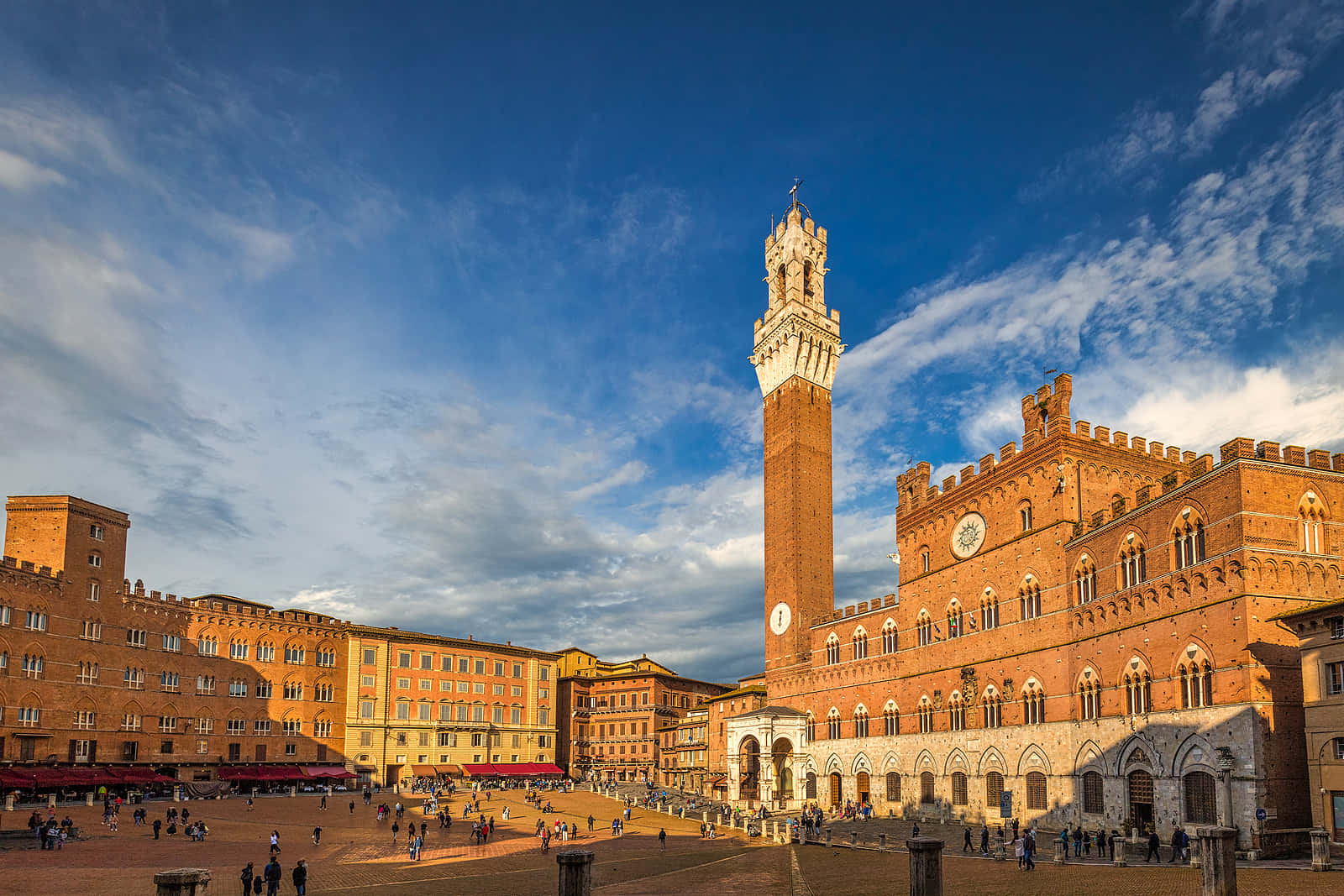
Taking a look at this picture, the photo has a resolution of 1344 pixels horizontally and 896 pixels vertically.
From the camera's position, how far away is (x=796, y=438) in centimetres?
7750

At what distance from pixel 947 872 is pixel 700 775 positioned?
186ft

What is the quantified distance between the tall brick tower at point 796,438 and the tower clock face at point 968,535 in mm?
19806

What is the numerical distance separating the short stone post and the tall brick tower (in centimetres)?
4529

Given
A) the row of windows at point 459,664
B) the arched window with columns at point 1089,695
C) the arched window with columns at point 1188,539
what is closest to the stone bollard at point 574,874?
the arched window with columns at point 1188,539

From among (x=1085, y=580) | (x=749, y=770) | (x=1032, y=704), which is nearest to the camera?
(x=1085, y=580)

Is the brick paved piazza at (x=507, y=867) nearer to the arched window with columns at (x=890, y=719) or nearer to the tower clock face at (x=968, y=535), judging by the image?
the arched window with columns at (x=890, y=719)

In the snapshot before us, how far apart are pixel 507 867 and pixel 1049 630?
92.2 feet

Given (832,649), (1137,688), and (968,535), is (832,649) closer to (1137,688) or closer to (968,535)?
(968,535)

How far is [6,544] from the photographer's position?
6391cm

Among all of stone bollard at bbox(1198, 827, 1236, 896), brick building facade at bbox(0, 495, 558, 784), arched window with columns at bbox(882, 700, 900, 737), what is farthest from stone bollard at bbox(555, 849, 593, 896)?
brick building facade at bbox(0, 495, 558, 784)

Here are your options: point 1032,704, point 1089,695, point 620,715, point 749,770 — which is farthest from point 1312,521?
point 620,715

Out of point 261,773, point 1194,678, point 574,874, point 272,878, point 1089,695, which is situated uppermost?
point 1194,678

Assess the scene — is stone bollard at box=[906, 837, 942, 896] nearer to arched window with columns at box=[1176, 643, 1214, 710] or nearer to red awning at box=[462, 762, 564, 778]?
arched window with columns at box=[1176, 643, 1214, 710]

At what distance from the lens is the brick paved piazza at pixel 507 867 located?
30562mm
